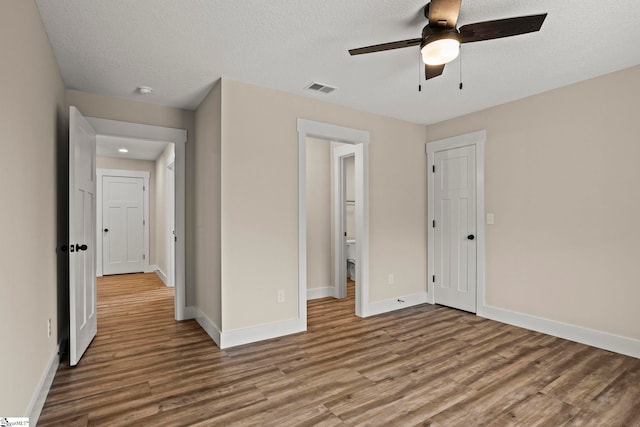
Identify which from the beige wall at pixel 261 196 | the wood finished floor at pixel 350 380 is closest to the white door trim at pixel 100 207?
the wood finished floor at pixel 350 380

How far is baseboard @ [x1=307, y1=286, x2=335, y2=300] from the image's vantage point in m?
4.95

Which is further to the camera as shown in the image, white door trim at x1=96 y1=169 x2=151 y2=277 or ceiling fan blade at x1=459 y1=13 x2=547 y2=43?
white door trim at x1=96 y1=169 x2=151 y2=277

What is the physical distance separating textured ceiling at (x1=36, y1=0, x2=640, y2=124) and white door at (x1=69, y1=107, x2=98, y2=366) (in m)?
0.61

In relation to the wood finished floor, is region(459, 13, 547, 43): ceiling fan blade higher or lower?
higher

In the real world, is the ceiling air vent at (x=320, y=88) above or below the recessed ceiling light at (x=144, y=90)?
above

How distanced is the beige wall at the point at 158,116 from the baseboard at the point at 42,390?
1.50 meters

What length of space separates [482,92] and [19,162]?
3.81m

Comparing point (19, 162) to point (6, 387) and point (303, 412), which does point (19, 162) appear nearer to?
point (6, 387)

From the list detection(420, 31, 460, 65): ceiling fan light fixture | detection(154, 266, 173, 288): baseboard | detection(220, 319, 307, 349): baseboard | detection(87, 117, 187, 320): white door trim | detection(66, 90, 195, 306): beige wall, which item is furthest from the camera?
detection(154, 266, 173, 288): baseboard

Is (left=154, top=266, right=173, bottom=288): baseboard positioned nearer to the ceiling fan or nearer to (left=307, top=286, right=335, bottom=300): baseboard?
(left=307, top=286, right=335, bottom=300): baseboard

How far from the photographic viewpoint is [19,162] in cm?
178

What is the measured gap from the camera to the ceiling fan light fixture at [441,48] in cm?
189

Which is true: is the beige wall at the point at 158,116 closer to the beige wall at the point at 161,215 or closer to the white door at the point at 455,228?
the beige wall at the point at 161,215

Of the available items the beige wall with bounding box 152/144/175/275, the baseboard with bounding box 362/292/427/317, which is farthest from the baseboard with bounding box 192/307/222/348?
the beige wall with bounding box 152/144/175/275
